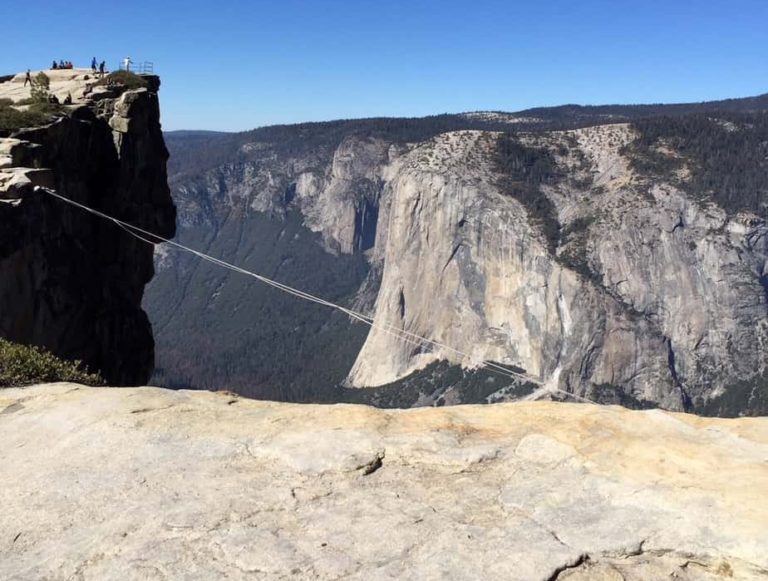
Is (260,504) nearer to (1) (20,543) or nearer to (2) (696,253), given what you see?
(1) (20,543)

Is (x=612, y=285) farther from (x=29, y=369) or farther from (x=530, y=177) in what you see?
(x=29, y=369)

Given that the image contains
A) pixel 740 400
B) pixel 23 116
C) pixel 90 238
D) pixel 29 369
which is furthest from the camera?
pixel 740 400

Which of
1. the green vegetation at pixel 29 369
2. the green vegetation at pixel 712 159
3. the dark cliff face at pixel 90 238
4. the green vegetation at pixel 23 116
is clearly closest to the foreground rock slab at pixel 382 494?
the green vegetation at pixel 29 369

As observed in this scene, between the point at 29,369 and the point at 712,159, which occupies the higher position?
the point at 712,159

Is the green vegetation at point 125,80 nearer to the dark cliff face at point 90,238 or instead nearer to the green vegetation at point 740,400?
the dark cliff face at point 90,238

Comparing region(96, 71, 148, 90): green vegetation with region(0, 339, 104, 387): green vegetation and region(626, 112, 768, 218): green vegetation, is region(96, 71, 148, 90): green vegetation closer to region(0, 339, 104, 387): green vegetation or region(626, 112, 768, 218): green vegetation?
region(0, 339, 104, 387): green vegetation

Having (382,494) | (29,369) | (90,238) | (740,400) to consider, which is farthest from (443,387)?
(382,494)

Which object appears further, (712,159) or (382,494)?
(712,159)
